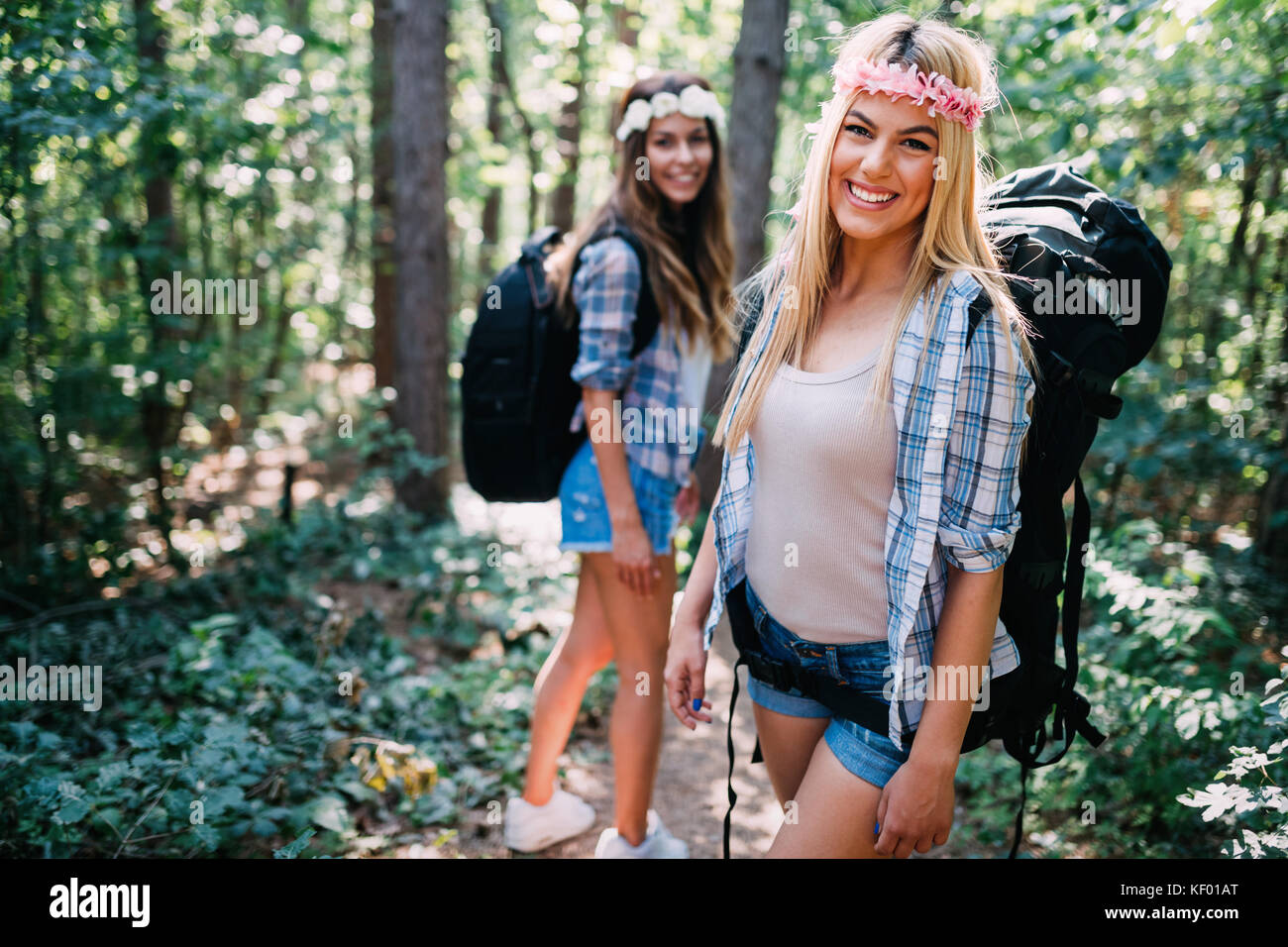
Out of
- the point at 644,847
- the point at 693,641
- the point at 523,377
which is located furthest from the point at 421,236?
the point at 693,641

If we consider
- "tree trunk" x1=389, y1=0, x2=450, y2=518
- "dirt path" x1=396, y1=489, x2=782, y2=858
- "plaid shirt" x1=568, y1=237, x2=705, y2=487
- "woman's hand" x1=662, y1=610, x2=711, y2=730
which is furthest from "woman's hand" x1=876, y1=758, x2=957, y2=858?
"tree trunk" x1=389, y1=0, x2=450, y2=518

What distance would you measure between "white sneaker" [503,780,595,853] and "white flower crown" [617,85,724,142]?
253 cm

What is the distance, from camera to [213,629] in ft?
14.8

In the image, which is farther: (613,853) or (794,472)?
(613,853)

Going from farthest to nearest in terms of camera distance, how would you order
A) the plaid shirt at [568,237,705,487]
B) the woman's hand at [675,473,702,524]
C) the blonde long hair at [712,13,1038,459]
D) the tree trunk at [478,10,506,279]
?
1. the tree trunk at [478,10,506,279]
2. the woman's hand at [675,473,702,524]
3. the plaid shirt at [568,237,705,487]
4. the blonde long hair at [712,13,1038,459]

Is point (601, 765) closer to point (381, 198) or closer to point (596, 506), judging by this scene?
point (596, 506)

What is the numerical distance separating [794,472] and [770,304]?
49cm

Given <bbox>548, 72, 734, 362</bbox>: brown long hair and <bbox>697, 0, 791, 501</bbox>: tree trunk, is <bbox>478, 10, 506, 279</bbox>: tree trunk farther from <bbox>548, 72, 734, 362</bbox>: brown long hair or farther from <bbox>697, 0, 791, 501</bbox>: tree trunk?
<bbox>548, 72, 734, 362</bbox>: brown long hair

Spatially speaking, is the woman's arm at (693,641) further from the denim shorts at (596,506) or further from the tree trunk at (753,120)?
the tree trunk at (753,120)

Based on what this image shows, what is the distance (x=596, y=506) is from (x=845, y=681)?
121 centimetres

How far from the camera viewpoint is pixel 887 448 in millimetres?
1783

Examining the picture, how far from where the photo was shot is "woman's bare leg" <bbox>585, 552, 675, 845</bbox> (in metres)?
2.89
